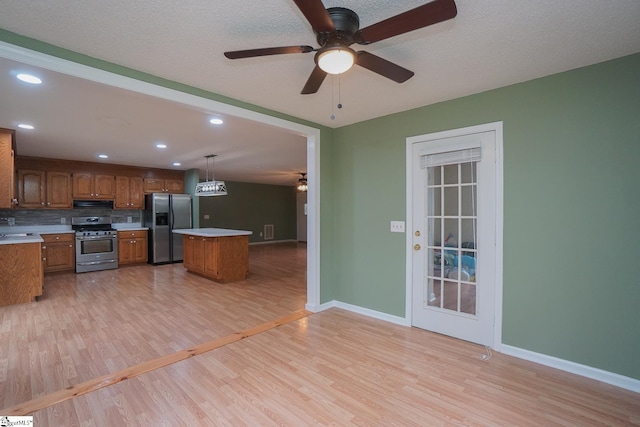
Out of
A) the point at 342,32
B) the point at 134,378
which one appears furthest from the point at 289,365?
the point at 342,32

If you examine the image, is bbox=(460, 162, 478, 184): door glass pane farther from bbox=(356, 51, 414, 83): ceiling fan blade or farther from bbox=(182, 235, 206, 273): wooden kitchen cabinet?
bbox=(182, 235, 206, 273): wooden kitchen cabinet

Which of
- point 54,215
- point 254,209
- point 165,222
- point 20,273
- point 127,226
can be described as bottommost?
point 20,273

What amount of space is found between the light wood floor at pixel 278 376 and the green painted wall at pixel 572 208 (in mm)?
368

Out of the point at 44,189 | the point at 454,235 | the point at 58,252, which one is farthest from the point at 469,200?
the point at 44,189

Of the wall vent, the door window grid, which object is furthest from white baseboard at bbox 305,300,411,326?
the wall vent

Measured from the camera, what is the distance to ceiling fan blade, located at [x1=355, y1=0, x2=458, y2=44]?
1.26 m

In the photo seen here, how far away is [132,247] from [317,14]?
737cm

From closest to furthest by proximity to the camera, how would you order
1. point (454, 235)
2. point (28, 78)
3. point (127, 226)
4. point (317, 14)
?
point (317, 14), point (28, 78), point (454, 235), point (127, 226)

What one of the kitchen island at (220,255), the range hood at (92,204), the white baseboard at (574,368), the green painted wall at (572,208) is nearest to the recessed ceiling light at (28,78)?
the kitchen island at (220,255)

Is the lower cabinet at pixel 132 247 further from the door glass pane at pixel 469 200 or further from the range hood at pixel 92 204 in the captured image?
the door glass pane at pixel 469 200

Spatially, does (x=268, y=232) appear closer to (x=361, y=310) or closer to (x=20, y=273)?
(x=20, y=273)

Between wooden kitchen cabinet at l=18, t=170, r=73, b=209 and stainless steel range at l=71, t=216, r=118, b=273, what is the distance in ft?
1.82

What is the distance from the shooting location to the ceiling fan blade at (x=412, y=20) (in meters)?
1.26

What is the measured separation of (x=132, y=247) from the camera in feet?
22.8
